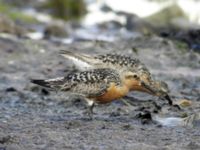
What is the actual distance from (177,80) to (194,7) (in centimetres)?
1174

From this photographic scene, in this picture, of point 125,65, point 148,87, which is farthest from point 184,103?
point 125,65

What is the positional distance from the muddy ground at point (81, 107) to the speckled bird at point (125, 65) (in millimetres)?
346

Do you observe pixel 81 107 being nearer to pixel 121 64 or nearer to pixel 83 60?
pixel 83 60

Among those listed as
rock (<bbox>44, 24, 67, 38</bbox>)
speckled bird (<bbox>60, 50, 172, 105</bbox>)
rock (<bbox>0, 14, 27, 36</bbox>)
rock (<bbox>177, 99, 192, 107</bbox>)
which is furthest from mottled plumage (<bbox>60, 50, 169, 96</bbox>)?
rock (<bbox>44, 24, 67, 38</bbox>)

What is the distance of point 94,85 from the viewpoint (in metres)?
9.07

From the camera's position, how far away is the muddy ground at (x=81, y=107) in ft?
26.4

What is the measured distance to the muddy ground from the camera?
26.4ft

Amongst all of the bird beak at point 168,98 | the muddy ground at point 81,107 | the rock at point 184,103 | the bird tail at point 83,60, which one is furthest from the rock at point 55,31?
the bird beak at point 168,98

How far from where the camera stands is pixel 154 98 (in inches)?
440

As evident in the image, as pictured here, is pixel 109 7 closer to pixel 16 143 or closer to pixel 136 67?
pixel 136 67

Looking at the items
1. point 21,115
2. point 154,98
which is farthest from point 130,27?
point 21,115

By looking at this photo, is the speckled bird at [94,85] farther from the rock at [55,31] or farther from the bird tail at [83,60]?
the rock at [55,31]

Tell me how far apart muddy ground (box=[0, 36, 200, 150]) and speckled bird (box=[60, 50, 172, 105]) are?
1.13ft

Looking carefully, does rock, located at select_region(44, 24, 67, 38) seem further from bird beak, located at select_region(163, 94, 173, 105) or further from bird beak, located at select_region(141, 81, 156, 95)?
bird beak, located at select_region(141, 81, 156, 95)
